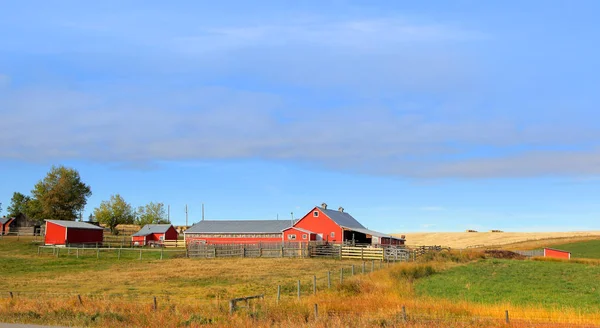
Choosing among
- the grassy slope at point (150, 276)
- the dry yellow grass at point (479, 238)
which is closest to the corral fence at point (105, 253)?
the grassy slope at point (150, 276)

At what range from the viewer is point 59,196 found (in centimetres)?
11300

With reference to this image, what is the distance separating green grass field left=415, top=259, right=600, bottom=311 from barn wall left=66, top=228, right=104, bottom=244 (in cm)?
5584

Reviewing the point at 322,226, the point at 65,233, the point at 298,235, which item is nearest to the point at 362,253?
the point at 298,235

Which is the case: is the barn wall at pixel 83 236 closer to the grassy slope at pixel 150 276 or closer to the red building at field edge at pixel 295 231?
the red building at field edge at pixel 295 231

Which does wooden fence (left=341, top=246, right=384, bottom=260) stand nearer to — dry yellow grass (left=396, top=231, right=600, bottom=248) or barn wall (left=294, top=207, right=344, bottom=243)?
barn wall (left=294, top=207, right=344, bottom=243)

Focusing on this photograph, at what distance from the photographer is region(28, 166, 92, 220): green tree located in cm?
11200

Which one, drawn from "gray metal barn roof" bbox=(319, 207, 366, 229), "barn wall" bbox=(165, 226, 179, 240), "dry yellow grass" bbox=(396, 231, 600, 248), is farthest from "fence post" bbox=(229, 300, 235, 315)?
"dry yellow grass" bbox=(396, 231, 600, 248)

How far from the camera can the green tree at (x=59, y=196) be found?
112000mm

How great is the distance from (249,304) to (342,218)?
2332 inches

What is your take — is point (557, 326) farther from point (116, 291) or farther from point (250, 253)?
point (250, 253)

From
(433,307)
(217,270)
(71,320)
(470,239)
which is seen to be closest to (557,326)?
(433,307)

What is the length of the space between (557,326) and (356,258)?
143ft

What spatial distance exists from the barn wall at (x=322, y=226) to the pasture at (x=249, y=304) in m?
23.1

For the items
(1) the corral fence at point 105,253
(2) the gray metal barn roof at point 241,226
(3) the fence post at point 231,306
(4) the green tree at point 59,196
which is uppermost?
(4) the green tree at point 59,196
